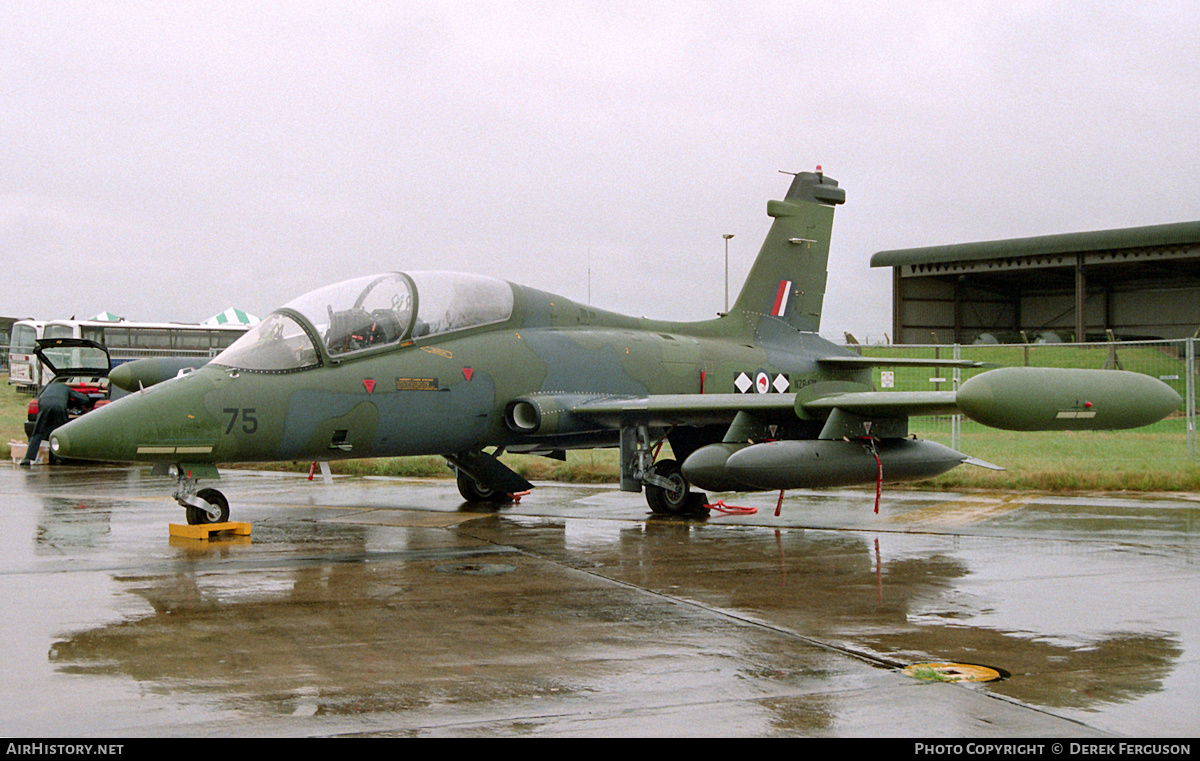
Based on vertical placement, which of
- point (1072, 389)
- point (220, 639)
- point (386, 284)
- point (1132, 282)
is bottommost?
point (220, 639)

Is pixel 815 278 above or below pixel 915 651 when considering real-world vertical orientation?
above

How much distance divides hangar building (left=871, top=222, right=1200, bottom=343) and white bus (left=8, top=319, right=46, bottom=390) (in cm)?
3497

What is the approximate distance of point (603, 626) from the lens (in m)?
6.02

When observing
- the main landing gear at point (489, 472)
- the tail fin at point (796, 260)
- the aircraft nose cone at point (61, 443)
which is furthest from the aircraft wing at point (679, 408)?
the aircraft nose cone at point (61, 443)

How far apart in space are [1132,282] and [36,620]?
50.3 meters

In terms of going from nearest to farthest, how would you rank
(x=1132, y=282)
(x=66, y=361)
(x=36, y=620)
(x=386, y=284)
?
1. (x=36, y=620)
2. (x=386, y=284)
3. (x=66, y=361)
4. (x=1132, y=282)

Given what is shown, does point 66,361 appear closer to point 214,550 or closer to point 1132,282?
point 214,550

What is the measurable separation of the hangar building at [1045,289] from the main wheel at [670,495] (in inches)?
1174

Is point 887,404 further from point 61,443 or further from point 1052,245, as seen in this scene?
point 1052,245

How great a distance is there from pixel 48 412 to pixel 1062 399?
664 inches

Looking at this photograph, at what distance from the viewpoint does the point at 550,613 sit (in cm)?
639

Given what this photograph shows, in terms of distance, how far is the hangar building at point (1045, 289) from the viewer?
38.8 meters
